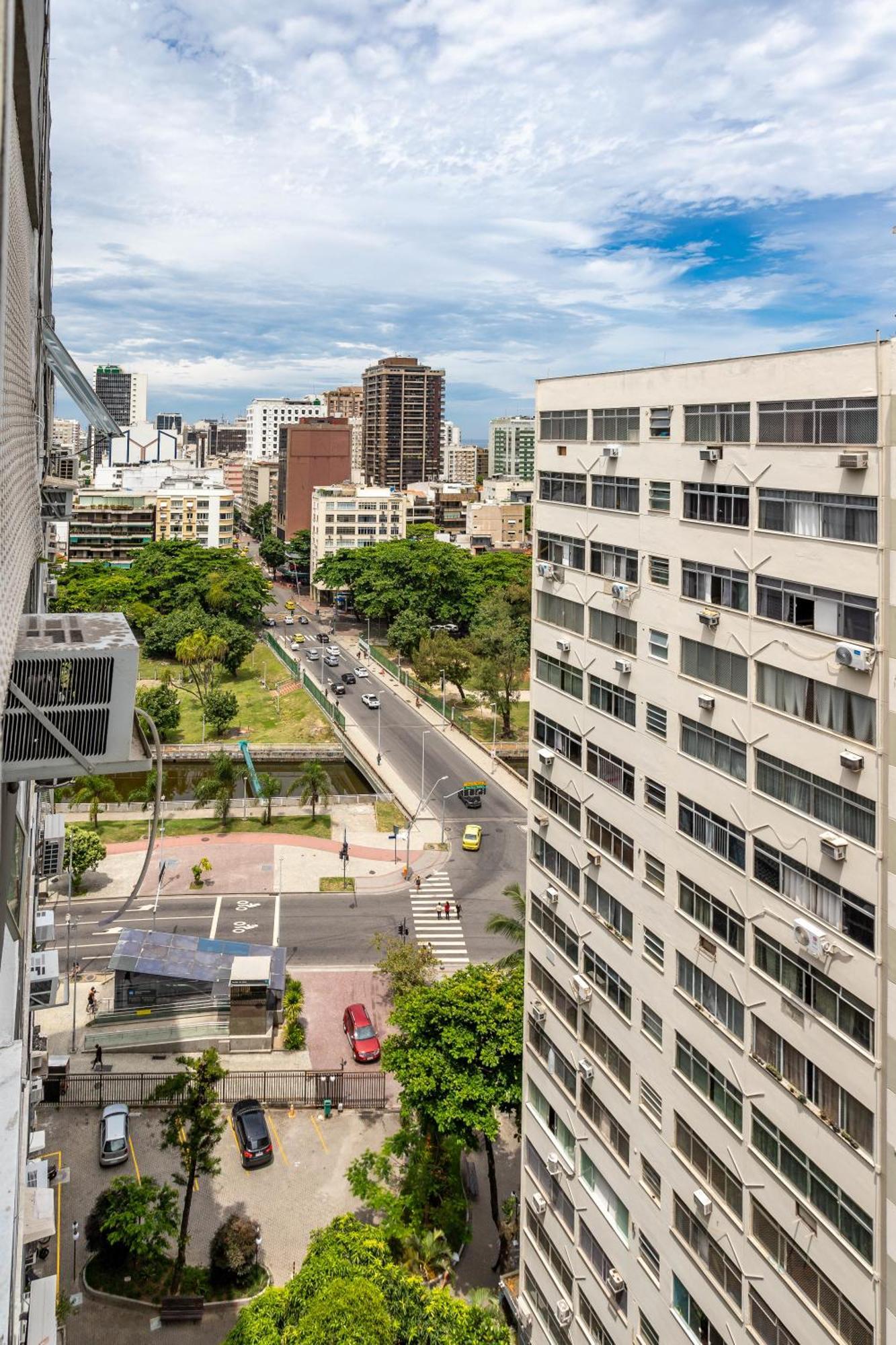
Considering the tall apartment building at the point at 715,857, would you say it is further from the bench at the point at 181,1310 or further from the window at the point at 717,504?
the bench at the point at 181,1310

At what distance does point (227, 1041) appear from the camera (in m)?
29.3

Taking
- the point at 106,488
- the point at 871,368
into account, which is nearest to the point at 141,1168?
the point at 871,368

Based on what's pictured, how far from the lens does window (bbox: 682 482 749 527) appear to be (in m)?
12.9

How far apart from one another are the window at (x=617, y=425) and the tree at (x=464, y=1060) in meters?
13.4

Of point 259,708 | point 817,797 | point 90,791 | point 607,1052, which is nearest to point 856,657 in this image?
point 817,797

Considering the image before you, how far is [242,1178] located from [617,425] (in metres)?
20.4

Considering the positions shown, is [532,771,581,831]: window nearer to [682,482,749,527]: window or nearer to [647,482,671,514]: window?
[647,482,671,514]: window

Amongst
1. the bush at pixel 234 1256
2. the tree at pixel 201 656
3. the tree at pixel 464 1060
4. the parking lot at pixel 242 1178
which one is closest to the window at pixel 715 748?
the tree at pixel 464 1060

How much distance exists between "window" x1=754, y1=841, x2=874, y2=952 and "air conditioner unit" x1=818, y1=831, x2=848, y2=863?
33cm

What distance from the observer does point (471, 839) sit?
4544 cm

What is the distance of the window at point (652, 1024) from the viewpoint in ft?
48.7

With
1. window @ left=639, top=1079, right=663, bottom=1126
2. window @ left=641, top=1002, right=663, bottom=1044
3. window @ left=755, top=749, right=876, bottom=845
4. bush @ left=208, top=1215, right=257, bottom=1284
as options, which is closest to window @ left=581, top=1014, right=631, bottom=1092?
window @ left=639, top=1079, right=663, bottom=1126

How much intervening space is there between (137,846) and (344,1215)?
2962cm

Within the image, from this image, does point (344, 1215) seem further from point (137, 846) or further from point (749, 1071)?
point (137, 846)
